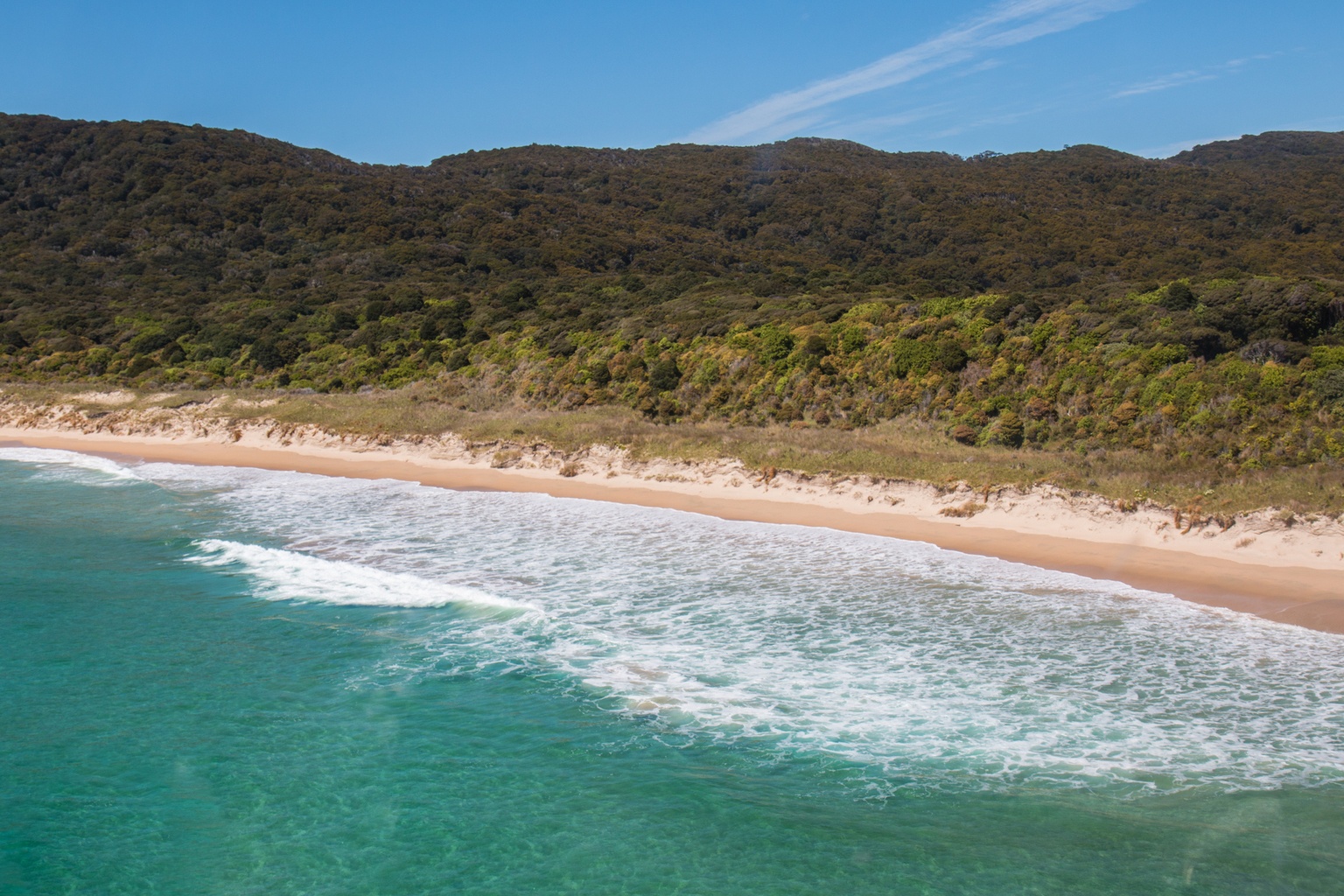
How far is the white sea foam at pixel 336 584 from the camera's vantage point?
12.0m

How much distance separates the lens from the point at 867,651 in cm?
1003

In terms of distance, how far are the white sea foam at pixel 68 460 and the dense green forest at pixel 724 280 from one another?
37.6 ft

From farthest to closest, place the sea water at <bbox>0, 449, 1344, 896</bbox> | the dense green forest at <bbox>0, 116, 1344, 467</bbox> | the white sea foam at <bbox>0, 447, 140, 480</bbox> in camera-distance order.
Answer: the white sea foam at <bbox>0, 447, 140, 480</bbox>
the dense green forest at <bbox>0, 116, 1344, 467</bbox>
the sea water at <bbox>0, 449, 1344, 896</bbox>

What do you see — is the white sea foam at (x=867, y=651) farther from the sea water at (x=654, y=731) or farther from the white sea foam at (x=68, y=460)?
the white sea foam at (x=68, y=460)

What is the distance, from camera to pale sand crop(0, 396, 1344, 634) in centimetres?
1230

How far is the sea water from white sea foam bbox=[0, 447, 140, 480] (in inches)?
426

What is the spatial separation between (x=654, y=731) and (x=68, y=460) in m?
25.2

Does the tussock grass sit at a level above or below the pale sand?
above

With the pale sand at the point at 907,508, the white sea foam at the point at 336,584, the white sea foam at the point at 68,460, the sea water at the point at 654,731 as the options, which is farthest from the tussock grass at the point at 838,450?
the white sea foam at the point at 336,584

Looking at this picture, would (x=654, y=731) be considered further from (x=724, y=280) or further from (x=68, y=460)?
(x=724, y=280)

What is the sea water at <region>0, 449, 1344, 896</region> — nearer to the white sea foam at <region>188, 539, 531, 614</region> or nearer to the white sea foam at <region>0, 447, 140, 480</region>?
the white sea foam at <region>188, 539, 531, 614</region>

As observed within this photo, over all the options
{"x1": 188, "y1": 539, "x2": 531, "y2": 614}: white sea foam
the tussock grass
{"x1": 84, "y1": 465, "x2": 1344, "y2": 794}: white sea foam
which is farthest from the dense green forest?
{"x1": 188, "y1": 539, "x2": 531, "y2": 614}: white sea foam

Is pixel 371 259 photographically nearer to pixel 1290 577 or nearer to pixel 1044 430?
pixel 1044 430

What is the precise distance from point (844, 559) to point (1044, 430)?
1053cm
